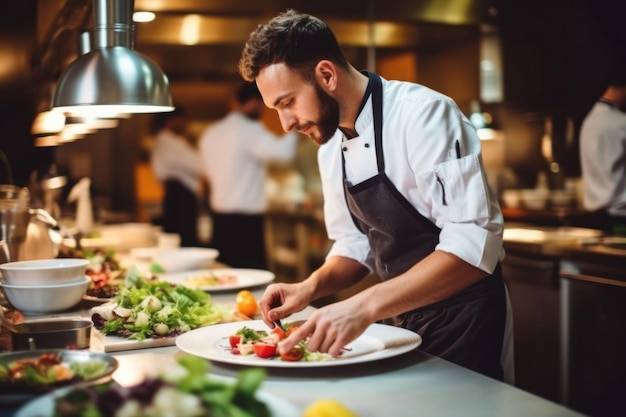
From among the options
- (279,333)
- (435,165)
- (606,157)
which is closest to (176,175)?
(606,157)

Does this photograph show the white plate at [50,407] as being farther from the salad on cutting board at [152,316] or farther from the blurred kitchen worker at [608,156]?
the blurred kitchen worker at [608,156]

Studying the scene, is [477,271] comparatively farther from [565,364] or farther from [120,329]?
[565,364]

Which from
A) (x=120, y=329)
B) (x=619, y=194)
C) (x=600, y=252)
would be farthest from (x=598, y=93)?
(x=120, y=329)

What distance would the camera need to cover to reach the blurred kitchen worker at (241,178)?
579 cm

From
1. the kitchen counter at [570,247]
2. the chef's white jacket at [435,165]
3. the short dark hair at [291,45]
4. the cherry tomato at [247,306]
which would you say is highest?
the short dark hair at [291,45]

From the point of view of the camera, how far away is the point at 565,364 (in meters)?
3.72

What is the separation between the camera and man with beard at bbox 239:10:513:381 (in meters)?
1.81

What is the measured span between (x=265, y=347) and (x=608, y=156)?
13.2 ft

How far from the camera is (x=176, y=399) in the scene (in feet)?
3.16

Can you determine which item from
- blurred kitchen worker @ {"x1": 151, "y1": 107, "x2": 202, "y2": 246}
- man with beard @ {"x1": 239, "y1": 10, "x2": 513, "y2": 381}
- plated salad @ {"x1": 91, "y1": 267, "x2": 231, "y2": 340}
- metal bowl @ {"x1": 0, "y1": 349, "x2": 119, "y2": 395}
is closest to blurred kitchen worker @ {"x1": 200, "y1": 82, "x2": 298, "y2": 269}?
blurred kitchen worker @ {"x1": 151, "y1": 107, "x2": 202, "y2": 246}

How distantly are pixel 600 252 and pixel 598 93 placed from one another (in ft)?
9.04

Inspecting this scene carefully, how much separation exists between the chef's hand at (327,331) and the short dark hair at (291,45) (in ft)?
2.43

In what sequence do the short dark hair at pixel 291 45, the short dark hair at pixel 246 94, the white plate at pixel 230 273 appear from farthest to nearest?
the short dark hair at pixel 246 94 → the white plate at pixel 230 273 → the short dark hair at pixel 291 45

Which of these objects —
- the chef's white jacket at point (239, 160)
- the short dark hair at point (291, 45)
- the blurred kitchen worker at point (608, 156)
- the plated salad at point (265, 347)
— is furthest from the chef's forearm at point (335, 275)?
the chef's white jacket at point (239, 160)
